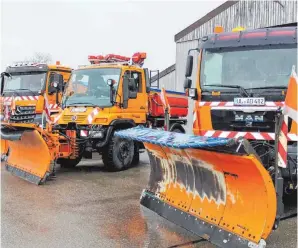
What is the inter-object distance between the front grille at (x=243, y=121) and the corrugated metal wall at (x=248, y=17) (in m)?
6.37

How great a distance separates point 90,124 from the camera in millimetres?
8750

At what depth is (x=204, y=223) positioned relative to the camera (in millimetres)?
4625

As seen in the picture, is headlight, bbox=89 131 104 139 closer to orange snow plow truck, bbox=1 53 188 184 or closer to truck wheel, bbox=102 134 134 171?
orange snow plow truck, bbox=1 53 188 184

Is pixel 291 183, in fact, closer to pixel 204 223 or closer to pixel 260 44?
pixel 204 223

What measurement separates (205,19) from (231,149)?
13.8 m

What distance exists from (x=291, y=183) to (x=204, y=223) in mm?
1379

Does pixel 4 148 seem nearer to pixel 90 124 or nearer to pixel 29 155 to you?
pixel 29 155

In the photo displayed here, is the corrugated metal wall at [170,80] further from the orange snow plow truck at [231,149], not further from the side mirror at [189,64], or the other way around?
the orange snow plow truck at [231,149]

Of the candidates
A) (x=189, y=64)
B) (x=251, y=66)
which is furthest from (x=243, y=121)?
(x=189, y=64)

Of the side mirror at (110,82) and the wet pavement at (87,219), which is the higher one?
the side mirror at (110,82)

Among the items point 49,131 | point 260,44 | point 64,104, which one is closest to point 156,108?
point 64,104

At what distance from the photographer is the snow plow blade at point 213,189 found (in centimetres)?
397

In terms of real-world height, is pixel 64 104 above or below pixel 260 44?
below

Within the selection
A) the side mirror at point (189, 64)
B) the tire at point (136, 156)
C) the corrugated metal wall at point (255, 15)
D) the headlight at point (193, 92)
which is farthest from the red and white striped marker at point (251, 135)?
the corrugated metal wall at point (255, 15)
